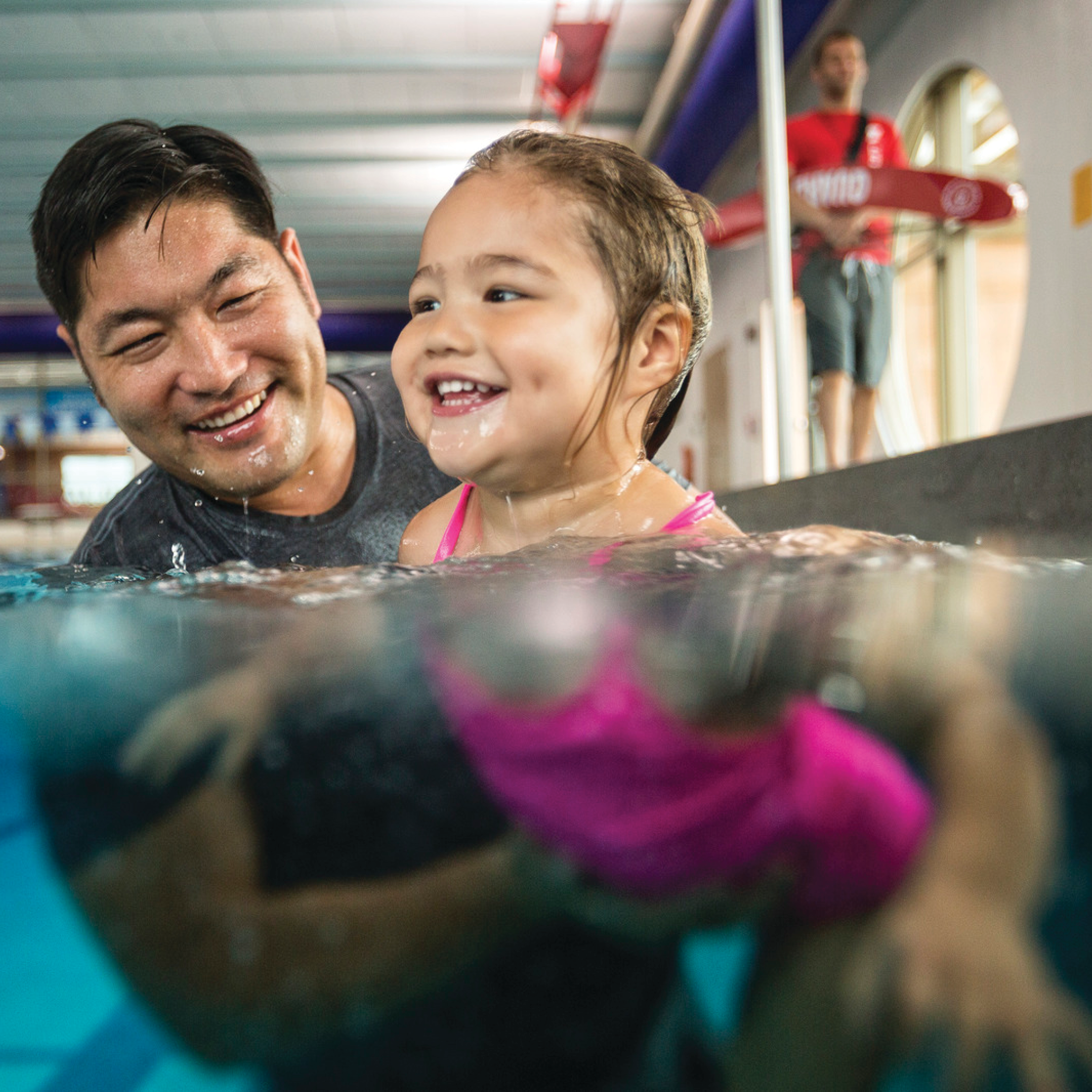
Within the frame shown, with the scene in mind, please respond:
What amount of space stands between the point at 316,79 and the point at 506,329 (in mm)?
6965

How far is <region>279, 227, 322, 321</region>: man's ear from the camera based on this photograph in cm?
220

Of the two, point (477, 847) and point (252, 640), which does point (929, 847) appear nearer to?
point (477, 847)

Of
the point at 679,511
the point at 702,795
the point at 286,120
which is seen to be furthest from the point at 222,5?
the point at 702,795

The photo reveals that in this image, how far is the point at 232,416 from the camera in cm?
203

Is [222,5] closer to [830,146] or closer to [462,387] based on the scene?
[830,146]

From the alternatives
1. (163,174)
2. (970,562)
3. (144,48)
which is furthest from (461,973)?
(144,48)

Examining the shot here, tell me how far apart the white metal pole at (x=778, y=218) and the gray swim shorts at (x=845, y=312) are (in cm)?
119

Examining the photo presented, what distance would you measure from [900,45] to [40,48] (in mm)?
5822

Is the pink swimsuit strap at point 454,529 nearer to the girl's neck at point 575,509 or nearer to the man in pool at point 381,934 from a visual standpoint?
the girl's neck at point 575,509

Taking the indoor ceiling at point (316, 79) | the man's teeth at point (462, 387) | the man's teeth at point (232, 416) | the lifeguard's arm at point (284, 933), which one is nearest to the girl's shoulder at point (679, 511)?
the man's teeth at point (462, 387)

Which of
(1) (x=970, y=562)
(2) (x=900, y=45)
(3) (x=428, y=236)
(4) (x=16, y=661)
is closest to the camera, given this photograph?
(4) (x=16, y=661)

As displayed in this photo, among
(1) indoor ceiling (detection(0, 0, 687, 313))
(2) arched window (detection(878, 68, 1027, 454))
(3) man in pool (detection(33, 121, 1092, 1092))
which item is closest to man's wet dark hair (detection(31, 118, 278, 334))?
(3) man in pool (detection(33, 121, 1092, 1092))

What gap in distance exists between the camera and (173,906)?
1.24 feet

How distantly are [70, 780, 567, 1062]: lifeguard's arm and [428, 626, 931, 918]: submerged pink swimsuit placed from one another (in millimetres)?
32
